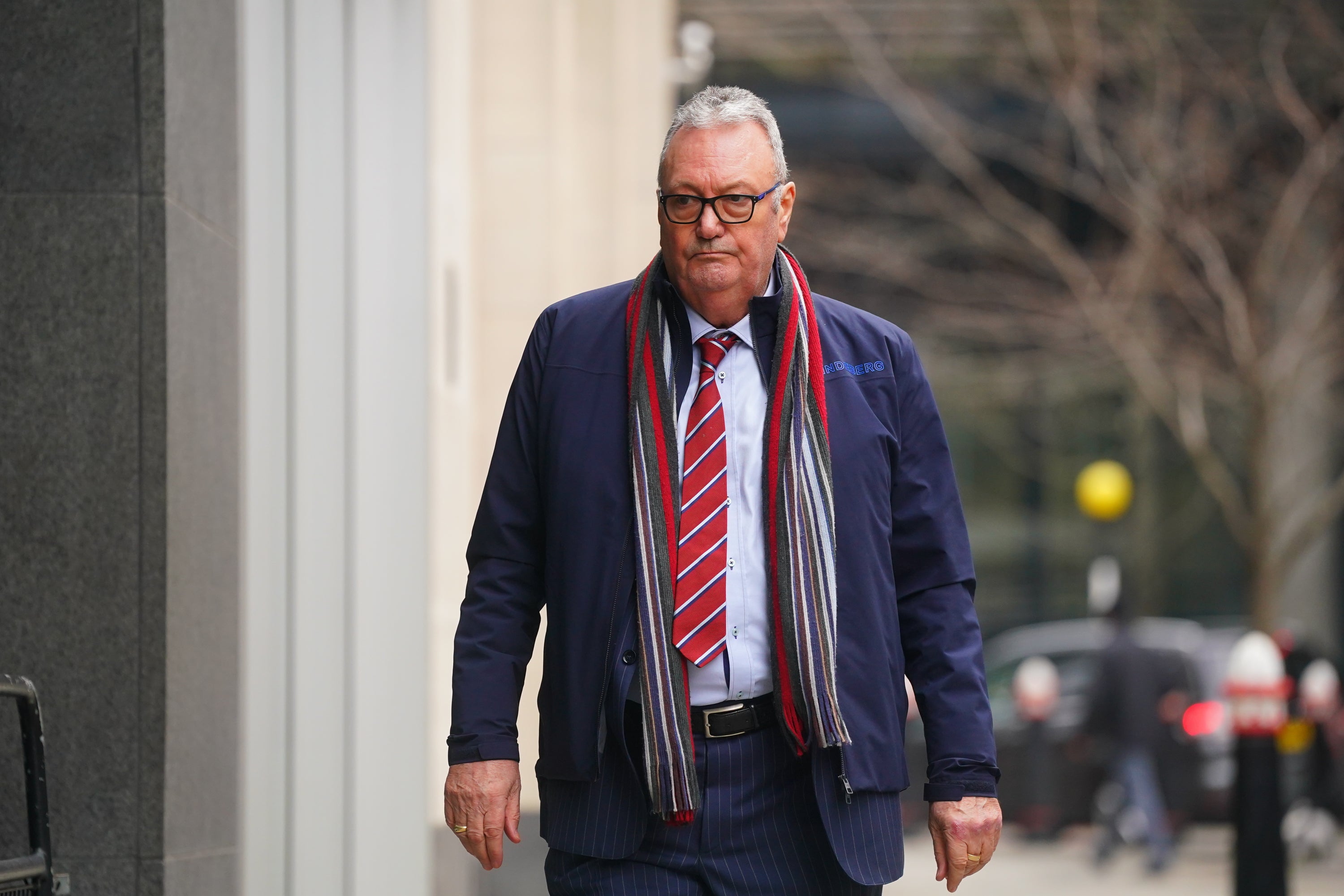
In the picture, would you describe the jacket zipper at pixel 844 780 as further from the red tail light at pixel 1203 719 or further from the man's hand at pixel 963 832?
the red tail light at pixel 1203 719

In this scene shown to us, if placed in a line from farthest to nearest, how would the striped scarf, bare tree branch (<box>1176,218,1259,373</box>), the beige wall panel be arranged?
1. bare tree branch (<box>1176,218,1259,373</box>)
2. the beige wall panel
3. the striped scarf

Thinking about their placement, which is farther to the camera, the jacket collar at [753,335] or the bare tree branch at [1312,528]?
the bare tree branch at [1312,528]

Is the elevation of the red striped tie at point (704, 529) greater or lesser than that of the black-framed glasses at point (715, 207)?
lesser

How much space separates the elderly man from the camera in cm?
305

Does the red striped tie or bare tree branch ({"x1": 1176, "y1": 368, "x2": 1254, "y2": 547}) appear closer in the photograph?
the red striped tie

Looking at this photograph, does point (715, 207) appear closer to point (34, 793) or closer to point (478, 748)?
point (478, 748)

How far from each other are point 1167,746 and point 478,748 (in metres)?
11.2

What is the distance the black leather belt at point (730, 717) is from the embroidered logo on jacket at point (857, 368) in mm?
650

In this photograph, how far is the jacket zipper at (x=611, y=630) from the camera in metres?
3.08

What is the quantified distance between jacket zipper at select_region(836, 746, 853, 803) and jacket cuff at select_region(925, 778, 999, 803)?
166 millimetres

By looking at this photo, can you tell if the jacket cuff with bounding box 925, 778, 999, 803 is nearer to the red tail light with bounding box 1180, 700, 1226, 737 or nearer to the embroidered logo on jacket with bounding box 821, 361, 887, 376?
the embroidered logo on jacket with bounding box 821, 361, 887, 376

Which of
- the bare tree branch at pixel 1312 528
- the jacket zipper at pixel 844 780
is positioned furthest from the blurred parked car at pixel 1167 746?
the jacket zipper at pixel 844 780

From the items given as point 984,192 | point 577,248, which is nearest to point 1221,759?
point 984,192

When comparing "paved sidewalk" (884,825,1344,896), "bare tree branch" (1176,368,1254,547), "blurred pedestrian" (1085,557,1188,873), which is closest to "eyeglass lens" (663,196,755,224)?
"paved sidewalk" (884,825,1344,896)
